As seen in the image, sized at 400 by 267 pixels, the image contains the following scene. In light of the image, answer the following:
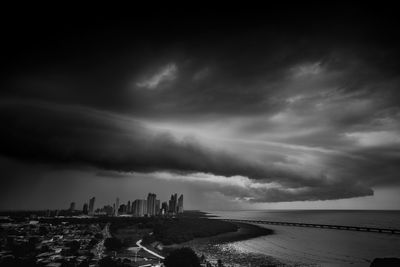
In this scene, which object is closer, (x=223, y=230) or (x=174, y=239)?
(x=174, y=239)

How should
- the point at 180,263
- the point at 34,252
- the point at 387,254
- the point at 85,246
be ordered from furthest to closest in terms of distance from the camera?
1. the point at 85,246
2. the point at 387,254
3. the point at 34,252
4. the point at 180,263

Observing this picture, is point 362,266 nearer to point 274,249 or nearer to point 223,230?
point 274,249

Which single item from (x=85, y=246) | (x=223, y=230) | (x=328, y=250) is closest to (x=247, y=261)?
(x=328, y=250)

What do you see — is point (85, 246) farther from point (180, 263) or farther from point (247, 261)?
point (247, 261)

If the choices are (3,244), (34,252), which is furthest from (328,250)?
(3,244)

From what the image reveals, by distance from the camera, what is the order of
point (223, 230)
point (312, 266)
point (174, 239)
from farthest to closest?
point (223, 230) < point (174, 239) < point (312, 266)

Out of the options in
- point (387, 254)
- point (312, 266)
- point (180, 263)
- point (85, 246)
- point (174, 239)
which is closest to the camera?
point (180, 263)
